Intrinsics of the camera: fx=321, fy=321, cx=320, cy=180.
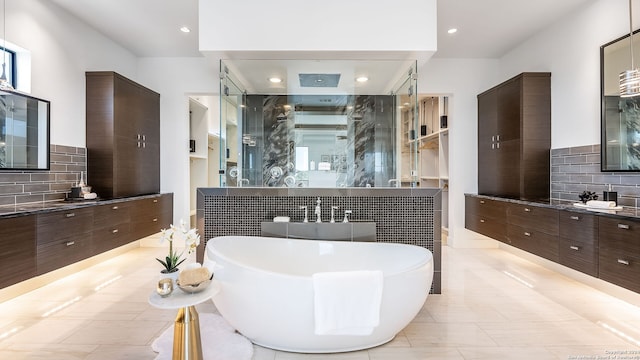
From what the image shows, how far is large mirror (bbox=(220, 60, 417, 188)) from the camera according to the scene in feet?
11.2

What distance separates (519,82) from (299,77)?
2620mm

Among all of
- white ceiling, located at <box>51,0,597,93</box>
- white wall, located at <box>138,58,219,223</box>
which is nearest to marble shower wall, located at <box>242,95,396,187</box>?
white ceiling, located at <box>51,0,597,93</box>

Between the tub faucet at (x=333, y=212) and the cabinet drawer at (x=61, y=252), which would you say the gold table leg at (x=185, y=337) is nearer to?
the tub faucet at (x=333, y=212)

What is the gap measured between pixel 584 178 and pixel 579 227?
0.89 metres

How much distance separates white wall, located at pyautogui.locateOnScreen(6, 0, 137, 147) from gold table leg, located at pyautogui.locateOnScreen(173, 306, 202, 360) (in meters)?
2.84

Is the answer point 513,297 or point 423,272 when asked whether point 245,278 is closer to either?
point 423,272

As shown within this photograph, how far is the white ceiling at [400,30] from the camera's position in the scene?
10.9ft

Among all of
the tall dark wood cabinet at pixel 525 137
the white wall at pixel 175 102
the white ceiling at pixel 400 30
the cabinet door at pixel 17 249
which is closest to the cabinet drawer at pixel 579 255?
the tall dark wood cabinet at pixel 525 137

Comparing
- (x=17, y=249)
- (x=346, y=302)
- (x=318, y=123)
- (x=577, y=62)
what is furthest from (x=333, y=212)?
(x=577, y=62)

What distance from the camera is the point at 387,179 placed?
136 inches

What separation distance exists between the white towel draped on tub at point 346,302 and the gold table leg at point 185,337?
0.66 m

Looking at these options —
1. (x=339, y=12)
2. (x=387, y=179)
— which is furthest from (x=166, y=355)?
(x=339, y=12)

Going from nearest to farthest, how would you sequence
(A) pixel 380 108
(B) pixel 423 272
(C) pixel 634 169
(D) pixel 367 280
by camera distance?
(D) pixel 367 280 < (B) pixel 423 272 < (C) pixel 634 169 < (A) pixel 380 108

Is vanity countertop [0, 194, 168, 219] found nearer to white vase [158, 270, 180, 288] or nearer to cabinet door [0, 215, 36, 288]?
cabinet door [0, 215, 36, 288]
